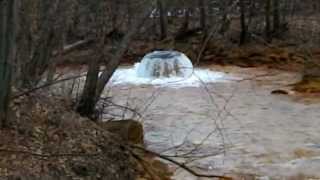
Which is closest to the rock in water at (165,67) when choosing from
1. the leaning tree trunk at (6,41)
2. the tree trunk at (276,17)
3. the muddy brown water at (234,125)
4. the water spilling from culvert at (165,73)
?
the water spilling from culvert at (165,73)

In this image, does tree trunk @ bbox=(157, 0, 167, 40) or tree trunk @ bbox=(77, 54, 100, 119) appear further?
tree trunk @ bbox=(157, 0, 167, 40)

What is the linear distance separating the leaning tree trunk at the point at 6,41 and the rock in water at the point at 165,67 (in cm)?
1106

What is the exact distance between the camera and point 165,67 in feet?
57.7

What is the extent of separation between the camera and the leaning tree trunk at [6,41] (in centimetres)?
597

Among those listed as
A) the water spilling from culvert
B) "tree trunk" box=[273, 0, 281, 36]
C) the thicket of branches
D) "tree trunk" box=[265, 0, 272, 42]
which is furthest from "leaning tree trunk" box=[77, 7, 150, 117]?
"tree trunk" box=[273, 0, 281, 36]

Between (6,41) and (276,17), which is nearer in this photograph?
(6,41)

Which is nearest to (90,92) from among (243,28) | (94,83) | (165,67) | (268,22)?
(94,83)

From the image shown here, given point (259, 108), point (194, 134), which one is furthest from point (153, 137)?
point (259, 108)

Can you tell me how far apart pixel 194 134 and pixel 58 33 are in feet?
9.68

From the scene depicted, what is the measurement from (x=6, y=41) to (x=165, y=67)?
11.6 meters

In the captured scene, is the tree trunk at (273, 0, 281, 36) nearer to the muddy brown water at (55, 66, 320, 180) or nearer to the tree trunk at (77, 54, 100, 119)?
the muddy brown water at (55, 66, 320, 180)

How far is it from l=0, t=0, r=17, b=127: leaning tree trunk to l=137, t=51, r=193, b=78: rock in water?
36.3ft

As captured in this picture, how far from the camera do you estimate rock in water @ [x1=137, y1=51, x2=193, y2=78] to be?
691 inches

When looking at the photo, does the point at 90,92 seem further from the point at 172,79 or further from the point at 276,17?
the point at 276,17
